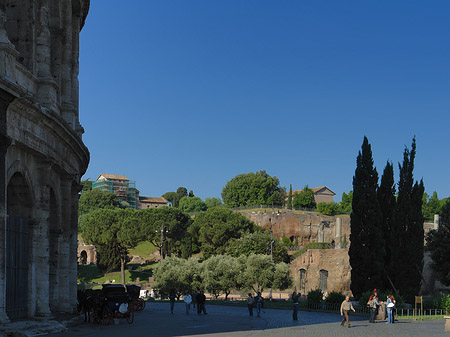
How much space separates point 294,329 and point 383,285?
599 inches

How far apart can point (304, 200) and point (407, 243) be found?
89602mm

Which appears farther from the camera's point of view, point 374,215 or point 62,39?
point 374,215

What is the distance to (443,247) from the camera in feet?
133

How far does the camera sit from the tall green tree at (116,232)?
82375mm

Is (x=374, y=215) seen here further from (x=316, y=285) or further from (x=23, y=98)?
(x=316, y=285)

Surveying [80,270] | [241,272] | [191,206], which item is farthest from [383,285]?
[191,206]

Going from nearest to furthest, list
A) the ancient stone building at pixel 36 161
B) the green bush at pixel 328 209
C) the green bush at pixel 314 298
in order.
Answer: the ancient stone building at pixel 36 161 → the green bush at pixel 314 298 → the green bush at pixel 328 209

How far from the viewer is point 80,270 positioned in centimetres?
8756

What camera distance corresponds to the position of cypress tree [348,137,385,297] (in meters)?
35.7

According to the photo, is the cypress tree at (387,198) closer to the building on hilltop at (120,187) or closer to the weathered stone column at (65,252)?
the weathered stone column at (65,252)

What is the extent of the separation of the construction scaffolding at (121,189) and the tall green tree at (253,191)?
28.9 metres

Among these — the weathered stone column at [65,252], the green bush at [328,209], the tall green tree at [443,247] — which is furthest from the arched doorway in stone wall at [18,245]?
the green bush at [328,209]

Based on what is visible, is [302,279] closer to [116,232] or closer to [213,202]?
[116,232]

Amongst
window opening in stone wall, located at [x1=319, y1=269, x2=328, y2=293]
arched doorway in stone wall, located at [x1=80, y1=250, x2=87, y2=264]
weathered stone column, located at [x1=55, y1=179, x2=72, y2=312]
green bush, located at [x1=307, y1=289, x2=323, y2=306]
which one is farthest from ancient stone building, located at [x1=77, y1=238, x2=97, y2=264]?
weathered stone column, located at [x1=55, y1=179, x2=72, y2=312]
